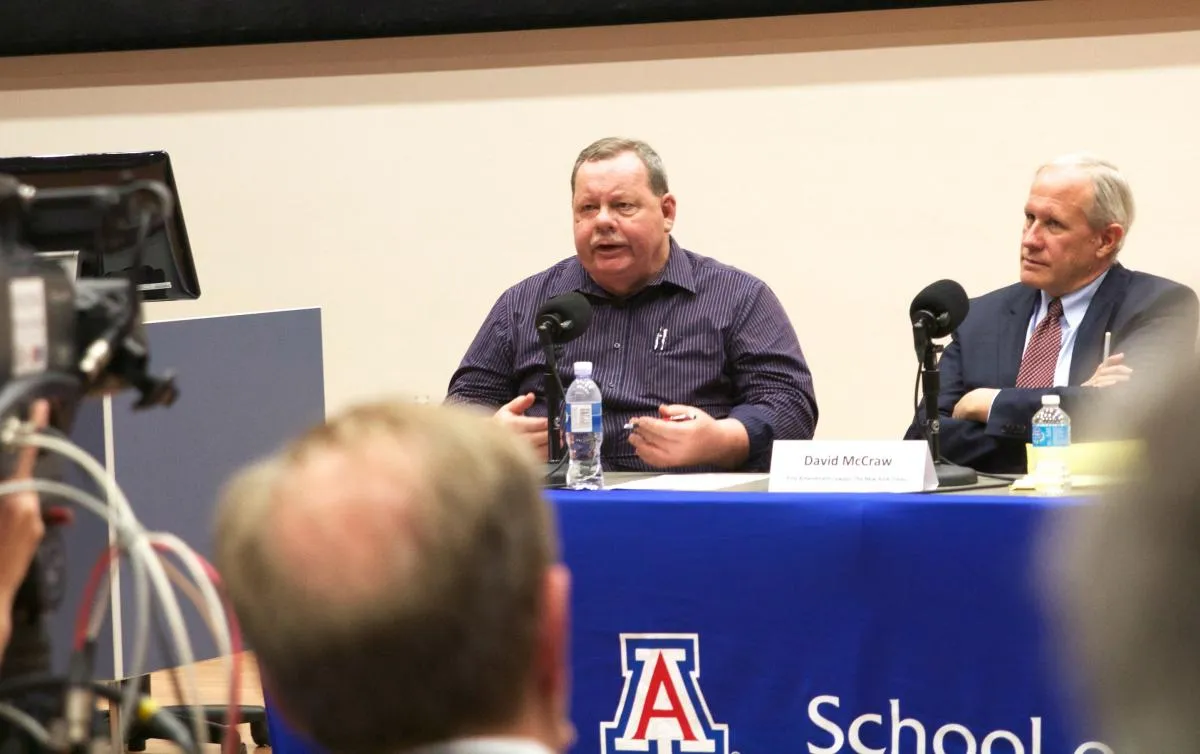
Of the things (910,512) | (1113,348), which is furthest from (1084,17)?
(910,512)

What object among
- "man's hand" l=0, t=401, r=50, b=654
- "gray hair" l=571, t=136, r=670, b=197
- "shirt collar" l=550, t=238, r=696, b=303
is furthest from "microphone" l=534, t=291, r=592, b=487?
"man's hand" l=0, t=401, r=50, b=654

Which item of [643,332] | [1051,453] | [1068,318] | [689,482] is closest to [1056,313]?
[1068,318]

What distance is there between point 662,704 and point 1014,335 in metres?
1.35

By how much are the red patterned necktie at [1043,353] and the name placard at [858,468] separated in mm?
772

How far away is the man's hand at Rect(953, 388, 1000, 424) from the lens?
123 inches

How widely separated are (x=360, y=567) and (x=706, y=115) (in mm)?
4161

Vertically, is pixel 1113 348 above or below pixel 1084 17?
below

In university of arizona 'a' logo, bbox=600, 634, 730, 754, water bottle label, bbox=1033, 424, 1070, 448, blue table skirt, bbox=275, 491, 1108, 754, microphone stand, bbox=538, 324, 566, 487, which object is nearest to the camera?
blue table skirt, bbox=275, 491, 1108, 754

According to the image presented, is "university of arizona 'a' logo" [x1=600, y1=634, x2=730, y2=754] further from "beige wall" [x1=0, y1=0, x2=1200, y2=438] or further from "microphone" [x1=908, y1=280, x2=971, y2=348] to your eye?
"beige wall" [x1=0, y1=0, x2=1200, y2=438]

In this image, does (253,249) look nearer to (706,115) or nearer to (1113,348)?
(706,115)

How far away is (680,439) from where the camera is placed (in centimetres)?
313

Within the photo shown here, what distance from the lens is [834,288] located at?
4.77 metres

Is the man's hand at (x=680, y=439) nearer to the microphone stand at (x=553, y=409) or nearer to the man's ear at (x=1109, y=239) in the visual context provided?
the microphone stand at (x=553, y=409)

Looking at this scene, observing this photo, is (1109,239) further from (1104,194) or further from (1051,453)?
(1051,453)
